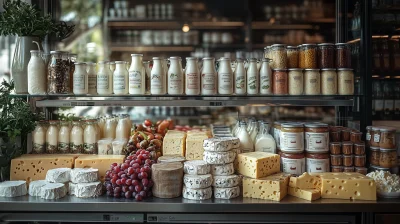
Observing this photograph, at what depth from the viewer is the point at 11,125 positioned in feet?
8.79

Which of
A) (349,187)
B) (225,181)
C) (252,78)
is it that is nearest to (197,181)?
(225,181)

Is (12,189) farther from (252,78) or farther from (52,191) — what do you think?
(252,78)

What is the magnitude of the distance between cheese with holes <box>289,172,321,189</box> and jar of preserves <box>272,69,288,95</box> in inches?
20.5

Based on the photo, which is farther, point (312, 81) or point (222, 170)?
point (312, 81)

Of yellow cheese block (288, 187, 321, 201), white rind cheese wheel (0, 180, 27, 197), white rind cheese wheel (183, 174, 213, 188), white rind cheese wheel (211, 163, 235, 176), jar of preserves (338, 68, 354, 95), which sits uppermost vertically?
jar of preserves (338, 68, 354, 95)

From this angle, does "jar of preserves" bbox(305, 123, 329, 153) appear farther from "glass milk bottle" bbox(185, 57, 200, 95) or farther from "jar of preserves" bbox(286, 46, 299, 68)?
"glass milk bottle" bbox(185, 57, 200, 95)

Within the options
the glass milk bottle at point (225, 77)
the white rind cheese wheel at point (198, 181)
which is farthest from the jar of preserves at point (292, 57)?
the white rind cheese wheel at point (198, 181)

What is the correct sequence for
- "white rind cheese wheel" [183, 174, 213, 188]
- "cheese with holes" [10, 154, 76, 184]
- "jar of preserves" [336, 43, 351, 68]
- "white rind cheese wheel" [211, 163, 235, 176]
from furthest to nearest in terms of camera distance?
"jar of preserves" [336, 43, 351, 68] < "cheese with holes" [10, 154, 76, 184] < "white rind cheese wheel" [211, 163, 235, 176] < "white rind cheese wheel" [183, 174, 213, 188]

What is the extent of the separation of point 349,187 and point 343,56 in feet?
2.68

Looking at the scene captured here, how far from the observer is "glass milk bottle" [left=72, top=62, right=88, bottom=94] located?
2643mm

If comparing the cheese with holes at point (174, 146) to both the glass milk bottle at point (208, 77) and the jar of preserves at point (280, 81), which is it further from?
the jar of preserves at point (280, 81)

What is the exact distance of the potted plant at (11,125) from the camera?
8.63 feet

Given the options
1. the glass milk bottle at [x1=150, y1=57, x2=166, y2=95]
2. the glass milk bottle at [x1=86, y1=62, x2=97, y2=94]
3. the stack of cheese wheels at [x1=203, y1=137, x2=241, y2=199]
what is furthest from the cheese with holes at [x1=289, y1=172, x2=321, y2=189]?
the glass milk bottle at [x1=86, y1=62, x2=97, y2=94]

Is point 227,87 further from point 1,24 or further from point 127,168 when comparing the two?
point 1,24
